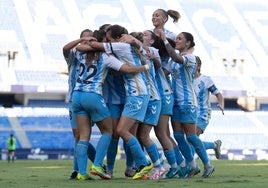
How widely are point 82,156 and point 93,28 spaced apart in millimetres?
38596

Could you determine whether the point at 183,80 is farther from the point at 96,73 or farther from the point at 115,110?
the point at 96,73

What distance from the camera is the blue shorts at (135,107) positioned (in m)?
11.4

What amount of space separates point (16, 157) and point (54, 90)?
7174mm

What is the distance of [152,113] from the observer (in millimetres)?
11891

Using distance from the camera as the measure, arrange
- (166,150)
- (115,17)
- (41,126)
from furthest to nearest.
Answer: (115,17)
(41,126)
(166,150)

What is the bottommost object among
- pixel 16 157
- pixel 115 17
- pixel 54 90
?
pixel 16 157

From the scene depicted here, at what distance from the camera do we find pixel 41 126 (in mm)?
42906

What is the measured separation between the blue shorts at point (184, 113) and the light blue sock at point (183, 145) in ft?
0.71

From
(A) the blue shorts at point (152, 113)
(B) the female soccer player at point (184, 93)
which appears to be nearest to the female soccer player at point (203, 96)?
(B) the female soccer player at point (184, 93)

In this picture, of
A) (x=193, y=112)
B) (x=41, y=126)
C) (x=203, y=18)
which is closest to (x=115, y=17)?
(x=203, y=18)

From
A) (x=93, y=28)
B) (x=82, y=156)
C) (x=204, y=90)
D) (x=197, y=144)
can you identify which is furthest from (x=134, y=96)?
(x=93, y=28)

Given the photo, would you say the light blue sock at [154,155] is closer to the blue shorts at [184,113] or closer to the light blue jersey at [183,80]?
the blue shorts at [184,113]

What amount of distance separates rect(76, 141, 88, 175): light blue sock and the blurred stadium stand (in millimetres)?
28008

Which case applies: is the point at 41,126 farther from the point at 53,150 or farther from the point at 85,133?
the point at 85,133
